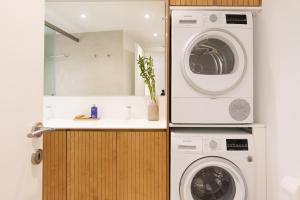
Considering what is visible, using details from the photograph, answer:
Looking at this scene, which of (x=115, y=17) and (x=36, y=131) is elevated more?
(x=115, y=17)

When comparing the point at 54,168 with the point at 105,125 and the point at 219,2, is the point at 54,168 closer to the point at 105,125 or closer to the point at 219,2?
A: the point at 105,125

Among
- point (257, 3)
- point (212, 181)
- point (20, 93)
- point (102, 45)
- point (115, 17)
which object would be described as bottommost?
point (212, 181)

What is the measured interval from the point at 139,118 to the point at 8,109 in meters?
1.69

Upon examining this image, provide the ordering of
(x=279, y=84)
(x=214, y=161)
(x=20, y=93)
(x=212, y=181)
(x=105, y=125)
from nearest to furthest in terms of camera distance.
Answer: (x=20, y=93) → (x=279, y=84) → (x=214, y=161) → (x=212, y=181) → (x=105, y=125)

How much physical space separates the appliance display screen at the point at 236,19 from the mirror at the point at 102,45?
2.72 ft

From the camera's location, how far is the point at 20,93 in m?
0.79

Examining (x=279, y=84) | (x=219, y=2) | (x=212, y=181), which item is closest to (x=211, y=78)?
(x=279, y=84)

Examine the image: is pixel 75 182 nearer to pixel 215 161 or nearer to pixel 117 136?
pixel 117 136

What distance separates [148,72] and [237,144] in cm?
122

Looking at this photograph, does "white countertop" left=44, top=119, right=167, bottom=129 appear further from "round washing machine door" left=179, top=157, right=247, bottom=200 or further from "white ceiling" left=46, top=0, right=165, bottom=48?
"white ceiling" left=46, top=0, right=165, bottom=48

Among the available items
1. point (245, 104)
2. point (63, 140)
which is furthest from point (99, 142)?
point (245, 104)

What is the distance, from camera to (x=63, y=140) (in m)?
1.68

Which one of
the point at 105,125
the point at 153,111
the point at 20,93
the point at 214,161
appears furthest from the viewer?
the point at 153,111

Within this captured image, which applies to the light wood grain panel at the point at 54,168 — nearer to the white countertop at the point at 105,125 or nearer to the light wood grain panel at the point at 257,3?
the white countertop at the point at 105,125
